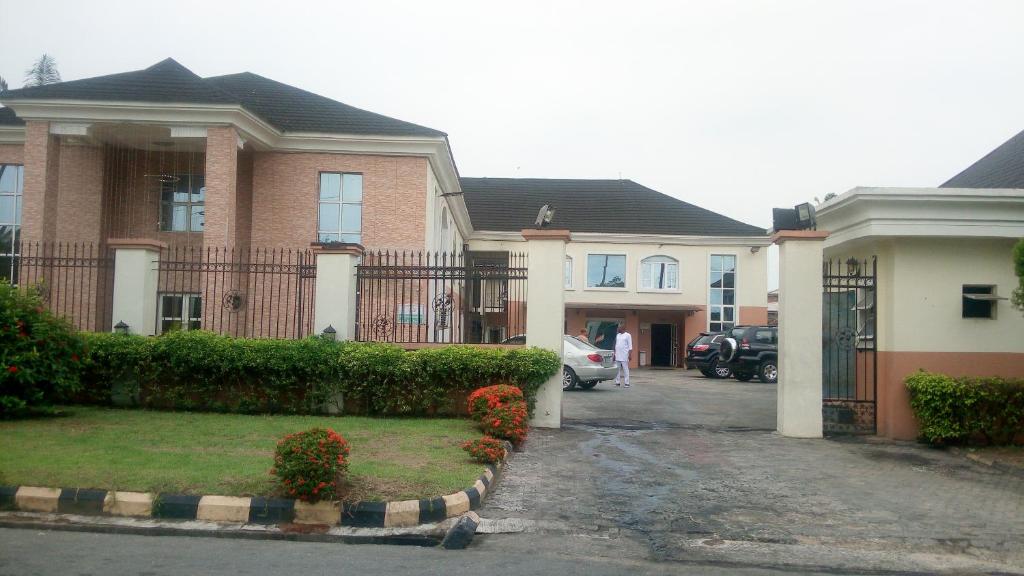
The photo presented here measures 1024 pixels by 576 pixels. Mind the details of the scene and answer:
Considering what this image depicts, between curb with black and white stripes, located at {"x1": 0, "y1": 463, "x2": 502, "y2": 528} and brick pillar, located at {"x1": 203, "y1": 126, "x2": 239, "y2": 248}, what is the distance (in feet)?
35.7

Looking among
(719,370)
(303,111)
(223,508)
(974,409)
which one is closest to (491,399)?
(223,508)

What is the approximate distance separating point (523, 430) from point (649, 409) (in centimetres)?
585

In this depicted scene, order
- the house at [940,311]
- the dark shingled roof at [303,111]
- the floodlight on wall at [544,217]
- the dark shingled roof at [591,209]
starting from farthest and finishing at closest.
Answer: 1. the dark shingled roof at [591,209]
2. the dark shingled roof at [303,111]
3. the floodlight on wall at [544,217]
4. the house at [940,311]

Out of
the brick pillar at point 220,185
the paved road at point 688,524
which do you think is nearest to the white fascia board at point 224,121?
the brick pillar at point 220,185

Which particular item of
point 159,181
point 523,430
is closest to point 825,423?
point 523,430

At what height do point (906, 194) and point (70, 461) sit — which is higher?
point (906, 194)

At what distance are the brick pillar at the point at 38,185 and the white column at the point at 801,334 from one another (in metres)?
15.5

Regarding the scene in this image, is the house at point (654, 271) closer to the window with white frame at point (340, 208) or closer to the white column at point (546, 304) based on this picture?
the window with white frame at point (340, 208)

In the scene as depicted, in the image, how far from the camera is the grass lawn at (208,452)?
7.25m

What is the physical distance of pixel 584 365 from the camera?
20.0 m

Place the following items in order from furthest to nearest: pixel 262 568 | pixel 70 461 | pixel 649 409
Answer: pixel 649 409, pixel 70 461, pixel 262 568

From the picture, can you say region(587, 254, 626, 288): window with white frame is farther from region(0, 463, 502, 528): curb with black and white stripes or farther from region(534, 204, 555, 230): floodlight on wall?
region(0, 463, 502, 528): curb with black and white stripes

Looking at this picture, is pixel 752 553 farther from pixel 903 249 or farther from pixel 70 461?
pixel 903 249

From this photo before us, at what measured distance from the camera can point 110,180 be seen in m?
19.5
